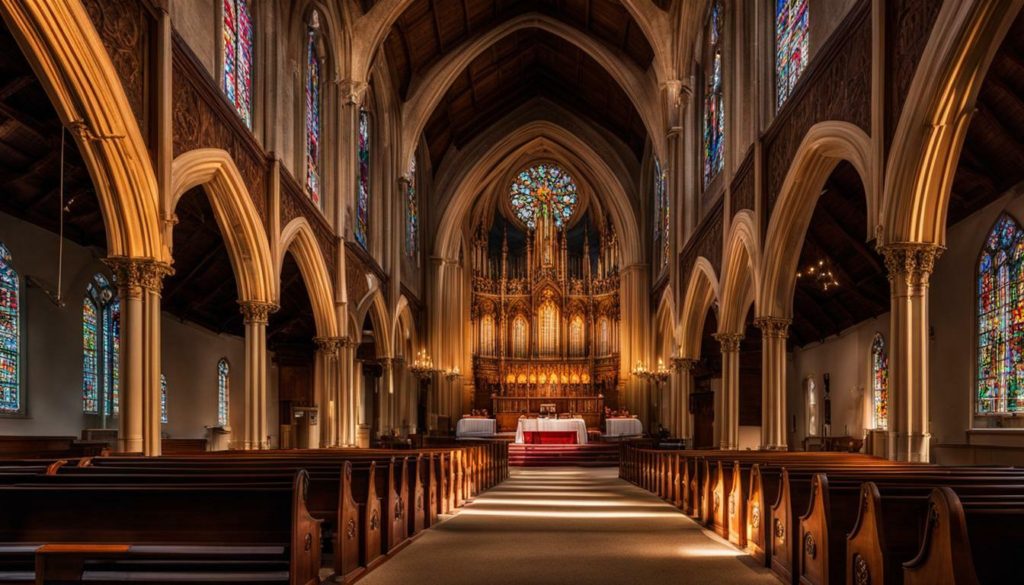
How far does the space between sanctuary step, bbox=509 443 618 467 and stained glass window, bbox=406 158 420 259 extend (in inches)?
348

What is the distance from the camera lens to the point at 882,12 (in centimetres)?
1096

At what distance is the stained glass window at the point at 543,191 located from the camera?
44.2m

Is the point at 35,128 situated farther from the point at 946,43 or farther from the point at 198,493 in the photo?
the point at 946,43

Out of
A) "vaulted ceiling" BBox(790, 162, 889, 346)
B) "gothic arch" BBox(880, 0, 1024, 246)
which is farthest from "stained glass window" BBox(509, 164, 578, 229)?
"gothic arch" BBox(880, 0, 1024, 246)

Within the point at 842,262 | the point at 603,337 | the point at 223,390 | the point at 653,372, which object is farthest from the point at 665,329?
the point at 223,390

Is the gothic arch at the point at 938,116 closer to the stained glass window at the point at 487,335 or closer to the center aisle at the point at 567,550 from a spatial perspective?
the center aisle at the point at 567,550

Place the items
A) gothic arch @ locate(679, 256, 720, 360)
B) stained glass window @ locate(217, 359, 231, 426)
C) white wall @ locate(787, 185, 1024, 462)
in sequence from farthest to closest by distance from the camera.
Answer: stained glass window @ locate(217, 359, 231, 426)
gothic arch @ locate(679, 256, 720, 360)
white wall @ locate(787, 185, 1024, 462)

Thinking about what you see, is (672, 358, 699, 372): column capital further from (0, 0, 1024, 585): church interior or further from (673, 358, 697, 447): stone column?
(0, 0, 1024, 585): church interior

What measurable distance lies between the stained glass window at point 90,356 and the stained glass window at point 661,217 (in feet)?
57.8

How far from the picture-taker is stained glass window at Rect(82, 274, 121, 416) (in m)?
18.0

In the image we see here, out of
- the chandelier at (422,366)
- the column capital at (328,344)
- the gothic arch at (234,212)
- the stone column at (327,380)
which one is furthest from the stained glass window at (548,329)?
the gothic arch at (234,212)

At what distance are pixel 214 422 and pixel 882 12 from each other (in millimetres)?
20291

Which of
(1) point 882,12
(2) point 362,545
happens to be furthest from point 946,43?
(2) point 362,545

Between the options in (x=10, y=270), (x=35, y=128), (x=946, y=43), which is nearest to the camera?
(x=946, y=43)
